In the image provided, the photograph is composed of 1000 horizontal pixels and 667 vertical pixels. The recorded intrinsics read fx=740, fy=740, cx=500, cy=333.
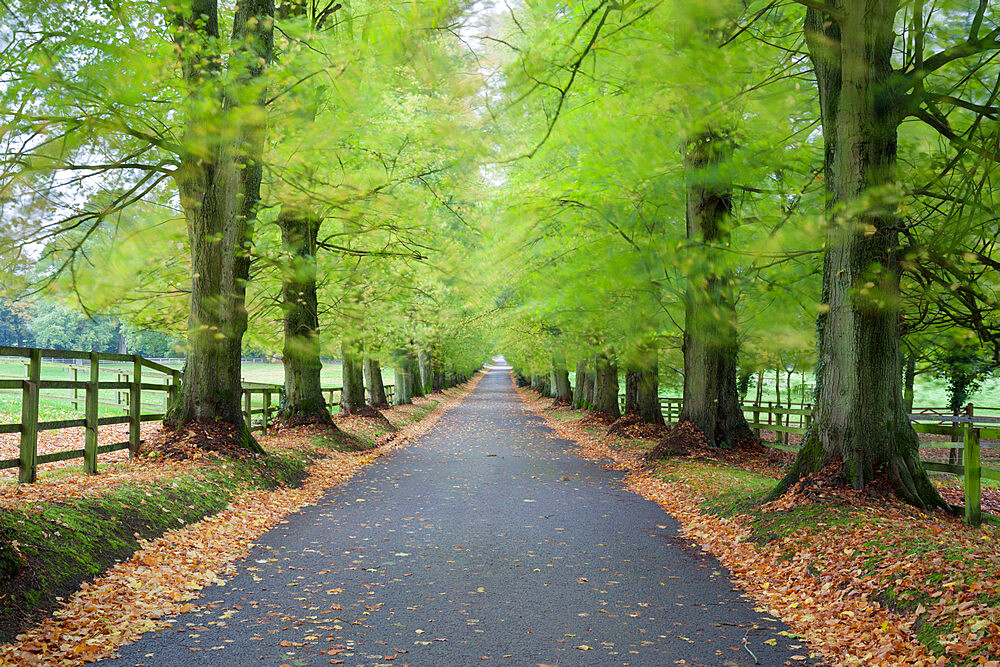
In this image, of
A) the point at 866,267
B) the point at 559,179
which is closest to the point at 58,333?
the point at 559,179

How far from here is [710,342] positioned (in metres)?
14.8

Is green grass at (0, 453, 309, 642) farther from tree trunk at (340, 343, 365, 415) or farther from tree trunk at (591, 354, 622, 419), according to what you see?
tree trunk at (591, 354, 622, 419)

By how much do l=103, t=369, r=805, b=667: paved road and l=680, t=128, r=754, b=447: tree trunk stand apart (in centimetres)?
442

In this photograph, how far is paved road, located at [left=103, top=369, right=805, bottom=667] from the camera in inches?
182

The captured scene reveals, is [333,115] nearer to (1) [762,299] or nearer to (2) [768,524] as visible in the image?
(1) [762,299]

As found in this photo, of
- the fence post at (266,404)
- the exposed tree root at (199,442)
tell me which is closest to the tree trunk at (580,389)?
the fence post at (266,404)

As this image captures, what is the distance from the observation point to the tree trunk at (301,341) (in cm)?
1577

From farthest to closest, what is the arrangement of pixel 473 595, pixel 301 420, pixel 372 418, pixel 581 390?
pixel 581 390, pixel 372 418, pixel 301 420, pixel 473 595

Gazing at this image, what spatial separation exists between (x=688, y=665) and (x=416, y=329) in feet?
68.1

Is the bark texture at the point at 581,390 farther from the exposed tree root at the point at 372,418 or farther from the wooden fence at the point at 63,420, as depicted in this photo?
the wooden fence at the point at 63,420

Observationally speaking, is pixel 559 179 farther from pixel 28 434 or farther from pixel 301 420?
pixel 28 434

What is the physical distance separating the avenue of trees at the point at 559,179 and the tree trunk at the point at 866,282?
0.03m

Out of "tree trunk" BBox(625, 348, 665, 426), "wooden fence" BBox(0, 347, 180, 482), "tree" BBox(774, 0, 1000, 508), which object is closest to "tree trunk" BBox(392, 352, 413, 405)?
"tree trunk" BBox(625, 348, 665, 426)

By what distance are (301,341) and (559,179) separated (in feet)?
22.2
